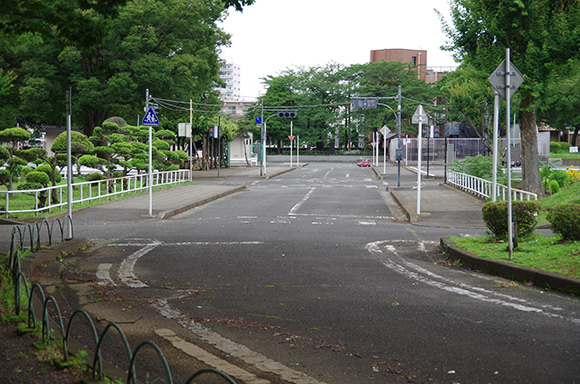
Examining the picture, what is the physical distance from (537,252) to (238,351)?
6098 millimetres

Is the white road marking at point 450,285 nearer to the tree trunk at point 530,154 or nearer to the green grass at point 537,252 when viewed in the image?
the green grass at point 537,252

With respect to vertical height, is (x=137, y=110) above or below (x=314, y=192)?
above

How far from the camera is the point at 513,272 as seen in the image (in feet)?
27.6

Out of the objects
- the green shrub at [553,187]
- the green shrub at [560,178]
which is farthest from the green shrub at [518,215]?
the green shrub at [560,178]

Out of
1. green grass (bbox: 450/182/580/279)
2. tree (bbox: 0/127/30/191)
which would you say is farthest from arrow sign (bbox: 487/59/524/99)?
tree (bbox: 0/127/30/191)

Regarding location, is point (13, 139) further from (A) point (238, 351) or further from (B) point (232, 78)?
(B) point (232, 78)

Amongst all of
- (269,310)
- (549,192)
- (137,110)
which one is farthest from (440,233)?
(137,110)

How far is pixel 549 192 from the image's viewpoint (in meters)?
24.0

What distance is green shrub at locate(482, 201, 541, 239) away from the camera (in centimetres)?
1039

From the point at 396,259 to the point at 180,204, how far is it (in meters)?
12.1

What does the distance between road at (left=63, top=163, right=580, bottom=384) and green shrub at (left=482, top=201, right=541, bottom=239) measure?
1222mm

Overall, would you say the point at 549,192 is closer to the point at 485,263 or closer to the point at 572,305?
the point at 485,263

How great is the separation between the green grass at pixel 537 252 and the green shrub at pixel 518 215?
23 cm

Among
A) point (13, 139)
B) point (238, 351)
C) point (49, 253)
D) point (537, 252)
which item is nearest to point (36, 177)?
point (13, 139)
